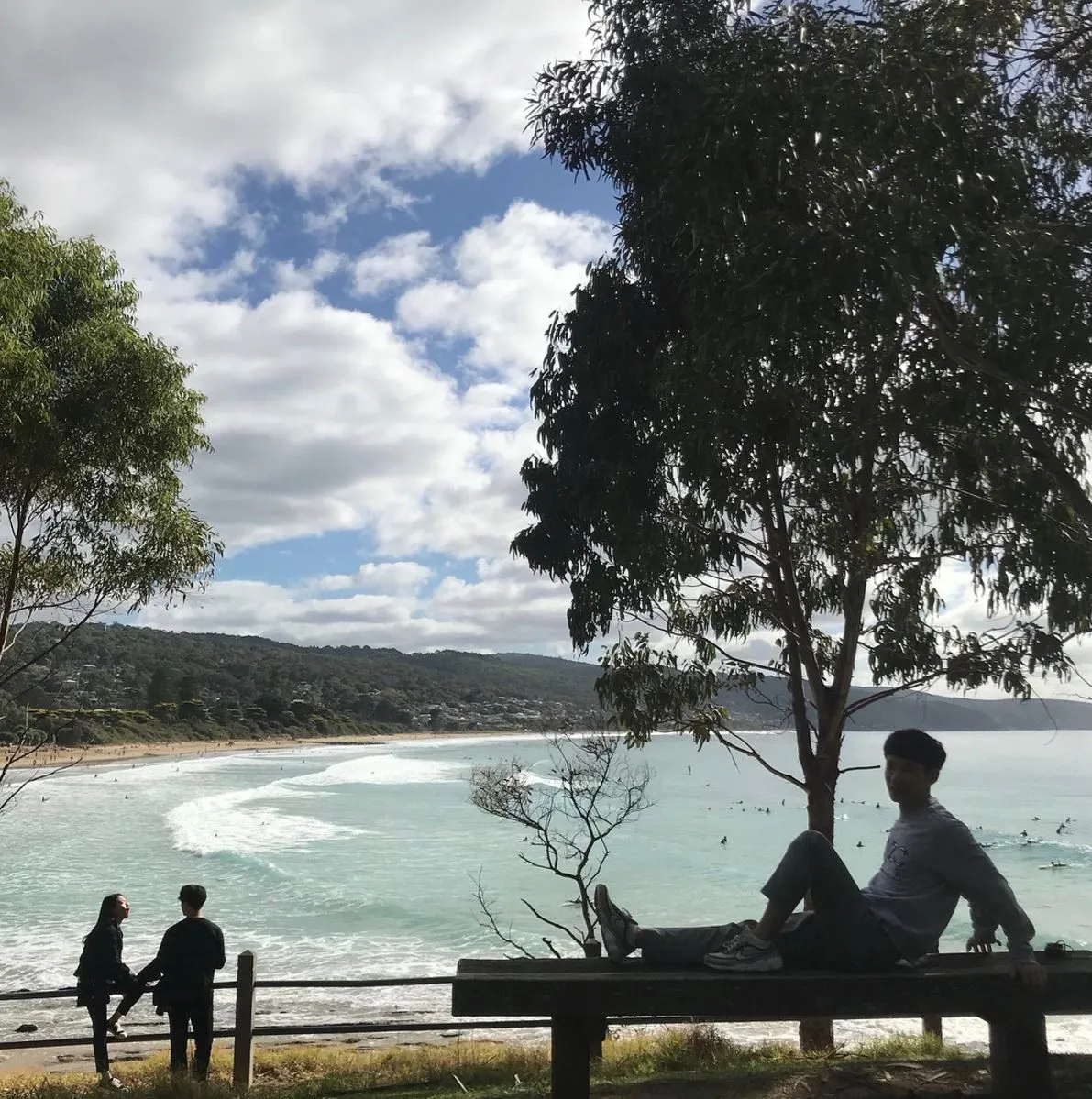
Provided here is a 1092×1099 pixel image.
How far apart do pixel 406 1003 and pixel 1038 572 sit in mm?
11452

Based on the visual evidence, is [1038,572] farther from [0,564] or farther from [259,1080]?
[0,564]

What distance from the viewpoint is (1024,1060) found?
3430 millimetres

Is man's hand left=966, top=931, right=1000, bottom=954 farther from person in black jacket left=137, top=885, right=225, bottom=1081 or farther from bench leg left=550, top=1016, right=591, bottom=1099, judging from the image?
person in black jacket left=137, top=885, right=225, bottom=1081

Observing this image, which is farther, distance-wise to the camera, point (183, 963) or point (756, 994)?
point (183, 963)

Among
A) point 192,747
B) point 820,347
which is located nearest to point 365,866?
point 820,347

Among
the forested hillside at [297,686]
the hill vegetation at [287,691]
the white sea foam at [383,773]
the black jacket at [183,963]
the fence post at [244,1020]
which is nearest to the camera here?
the black jacket at [183,963]

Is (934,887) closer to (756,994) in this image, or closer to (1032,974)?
(1032,974)

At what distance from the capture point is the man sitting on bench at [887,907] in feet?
10.5

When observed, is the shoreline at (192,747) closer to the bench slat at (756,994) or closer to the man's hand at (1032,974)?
the bench slat at (756,994)

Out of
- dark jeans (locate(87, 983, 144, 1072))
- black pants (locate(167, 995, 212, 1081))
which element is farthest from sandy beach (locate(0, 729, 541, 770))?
black pants (locate(167, 995, 212, 1081))

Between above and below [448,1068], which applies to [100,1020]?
above

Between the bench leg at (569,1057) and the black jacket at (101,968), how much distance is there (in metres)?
4.68

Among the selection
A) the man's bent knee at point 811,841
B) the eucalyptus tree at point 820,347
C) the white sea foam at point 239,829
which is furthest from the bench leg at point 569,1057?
the white sea foam at point 239,829

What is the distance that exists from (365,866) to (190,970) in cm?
2489
